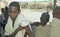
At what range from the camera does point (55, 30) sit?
1.91 m

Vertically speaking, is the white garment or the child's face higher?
the child's face

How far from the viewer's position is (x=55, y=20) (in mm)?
1965

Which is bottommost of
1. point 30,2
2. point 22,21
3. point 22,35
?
point 30,2

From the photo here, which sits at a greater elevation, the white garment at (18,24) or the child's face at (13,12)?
the child's face at (13,12)

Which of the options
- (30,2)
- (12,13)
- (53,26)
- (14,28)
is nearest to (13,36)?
(14,28)

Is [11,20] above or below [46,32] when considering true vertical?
above

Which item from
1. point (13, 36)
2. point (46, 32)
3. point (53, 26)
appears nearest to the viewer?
point (13, 36)

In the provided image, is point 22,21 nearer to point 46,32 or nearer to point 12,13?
point 12,13

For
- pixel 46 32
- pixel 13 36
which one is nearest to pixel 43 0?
pixel 46 32

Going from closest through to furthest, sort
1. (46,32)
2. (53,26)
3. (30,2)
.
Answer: (53,26) < (46,32) < (30,2)

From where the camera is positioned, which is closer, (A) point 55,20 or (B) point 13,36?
(B) point 13,36

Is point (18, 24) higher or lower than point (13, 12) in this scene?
lower

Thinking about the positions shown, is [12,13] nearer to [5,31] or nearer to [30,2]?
[5,31]

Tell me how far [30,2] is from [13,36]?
3933 mm
